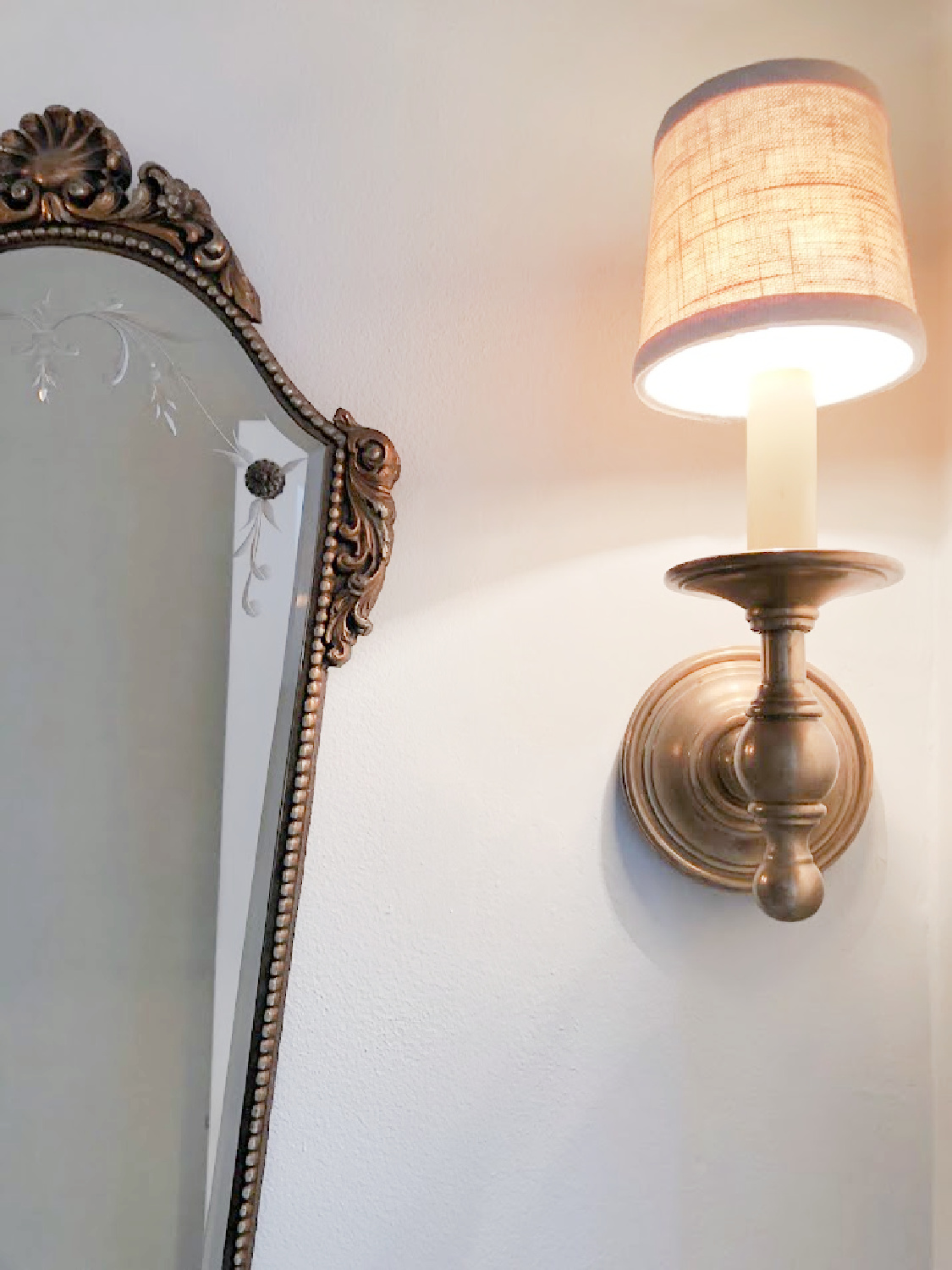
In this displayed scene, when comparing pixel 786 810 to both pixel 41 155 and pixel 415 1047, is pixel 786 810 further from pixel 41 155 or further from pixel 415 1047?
pixel 41 155

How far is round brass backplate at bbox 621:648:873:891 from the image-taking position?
793mm

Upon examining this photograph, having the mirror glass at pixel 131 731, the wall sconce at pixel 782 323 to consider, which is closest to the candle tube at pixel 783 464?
the wall sconce at pixel 782 323

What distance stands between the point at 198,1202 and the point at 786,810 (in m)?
0.50

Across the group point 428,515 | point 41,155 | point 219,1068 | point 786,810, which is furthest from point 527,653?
point 41,155

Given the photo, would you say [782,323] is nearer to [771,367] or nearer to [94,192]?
[771,367]

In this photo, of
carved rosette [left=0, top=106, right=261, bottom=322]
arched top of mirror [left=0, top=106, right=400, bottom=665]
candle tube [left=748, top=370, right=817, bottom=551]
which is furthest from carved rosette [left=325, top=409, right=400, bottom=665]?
candle tube [left=748, top=370, right=817, bottom=551]

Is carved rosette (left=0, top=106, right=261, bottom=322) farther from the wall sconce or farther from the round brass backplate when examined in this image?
the round brass backplate

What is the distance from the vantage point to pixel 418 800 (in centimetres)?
81

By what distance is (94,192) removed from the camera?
2.52 feet

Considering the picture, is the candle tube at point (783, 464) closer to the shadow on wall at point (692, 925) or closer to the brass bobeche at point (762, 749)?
the brass bobeche at point (762, 749)

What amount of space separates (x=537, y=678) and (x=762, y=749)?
0.22 meters

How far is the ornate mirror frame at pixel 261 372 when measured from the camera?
2.46 ft

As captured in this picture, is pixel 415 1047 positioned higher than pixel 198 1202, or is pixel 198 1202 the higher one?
pixel 415 1047

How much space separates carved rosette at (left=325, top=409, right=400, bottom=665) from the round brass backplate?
0.23m
